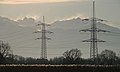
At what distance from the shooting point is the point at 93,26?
68.8 metres
